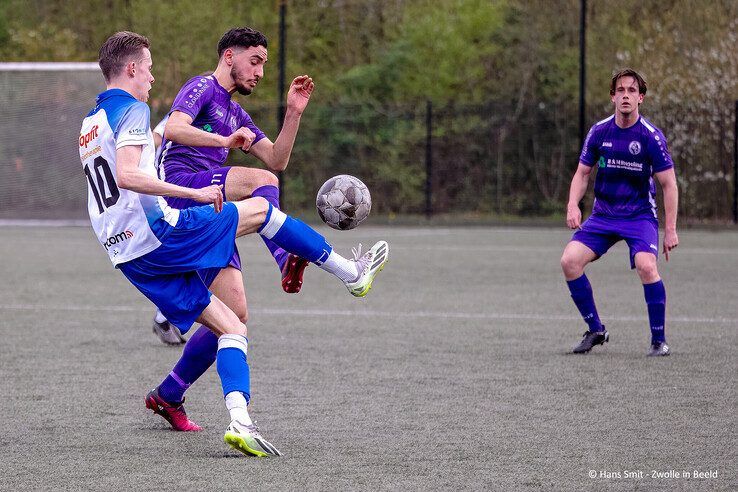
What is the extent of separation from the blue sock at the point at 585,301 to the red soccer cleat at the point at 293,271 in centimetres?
315

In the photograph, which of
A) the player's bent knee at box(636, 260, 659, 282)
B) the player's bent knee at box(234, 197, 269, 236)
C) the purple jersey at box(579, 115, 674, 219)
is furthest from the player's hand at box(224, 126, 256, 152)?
the player's bent knee at box(636, 260, 659, 282)

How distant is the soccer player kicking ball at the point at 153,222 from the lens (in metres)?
5.06

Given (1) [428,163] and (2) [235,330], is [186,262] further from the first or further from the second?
(1) [428,163]

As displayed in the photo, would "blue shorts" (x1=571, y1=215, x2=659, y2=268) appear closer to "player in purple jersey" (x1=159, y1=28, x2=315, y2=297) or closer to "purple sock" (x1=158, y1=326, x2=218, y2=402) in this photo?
"player in purple jersey" (x1=159, y1=28, x2=315, y2=297)

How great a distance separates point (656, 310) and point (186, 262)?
4.27 meters

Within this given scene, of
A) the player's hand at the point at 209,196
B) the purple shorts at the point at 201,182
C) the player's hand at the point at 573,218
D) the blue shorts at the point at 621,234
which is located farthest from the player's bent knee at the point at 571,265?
the player's hand at the point at 209,196

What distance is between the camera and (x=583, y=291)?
8750 millimetres

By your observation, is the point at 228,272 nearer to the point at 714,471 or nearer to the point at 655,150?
the point at 714,471

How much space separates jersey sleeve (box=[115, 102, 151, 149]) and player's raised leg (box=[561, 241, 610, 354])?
4.30 m

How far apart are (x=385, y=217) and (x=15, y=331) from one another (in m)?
16.8

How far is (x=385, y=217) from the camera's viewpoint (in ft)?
85.5

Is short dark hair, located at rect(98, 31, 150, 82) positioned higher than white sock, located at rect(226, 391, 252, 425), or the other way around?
short dark hair, located at rect(98, 31, 150, 82)

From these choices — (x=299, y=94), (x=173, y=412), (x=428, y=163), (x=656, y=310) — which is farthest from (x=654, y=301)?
(x=428, y=163)

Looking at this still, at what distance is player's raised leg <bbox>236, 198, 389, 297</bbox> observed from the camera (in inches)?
214
